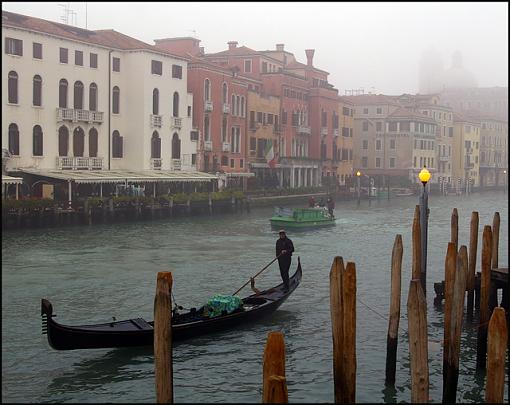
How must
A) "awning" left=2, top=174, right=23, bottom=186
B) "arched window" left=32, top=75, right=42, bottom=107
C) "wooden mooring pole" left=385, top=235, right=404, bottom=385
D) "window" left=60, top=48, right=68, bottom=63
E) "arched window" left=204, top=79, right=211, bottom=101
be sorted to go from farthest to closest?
"arched window" left=204, top=79, right=211, bottom=101, "window" left=60, top=48, right=68, bottom=63, "arched window" left=32, top=75, right=42, bottom=107, "awning" left=2, top=174, right=23, bottom=186, "wooden mooring pole" left=385, top=235, right=404, bottom=385

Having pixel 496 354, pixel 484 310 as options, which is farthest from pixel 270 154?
pixel 496 354

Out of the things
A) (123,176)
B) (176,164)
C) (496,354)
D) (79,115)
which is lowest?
(496,354)

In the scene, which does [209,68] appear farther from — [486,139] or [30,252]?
[486,139]

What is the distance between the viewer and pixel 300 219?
31844 millimetres

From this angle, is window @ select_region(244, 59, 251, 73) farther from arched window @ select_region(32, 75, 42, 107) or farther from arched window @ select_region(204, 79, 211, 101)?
arched window @ select_region(32, 75, 42, 107)

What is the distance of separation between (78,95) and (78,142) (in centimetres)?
224

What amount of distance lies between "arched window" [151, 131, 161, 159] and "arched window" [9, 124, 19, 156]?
8891 mm

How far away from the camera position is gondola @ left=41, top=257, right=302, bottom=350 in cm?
970

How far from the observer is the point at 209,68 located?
44594mm

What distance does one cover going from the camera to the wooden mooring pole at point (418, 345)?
7.33 meters

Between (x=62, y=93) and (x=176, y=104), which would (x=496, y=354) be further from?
(x=176, y=104)

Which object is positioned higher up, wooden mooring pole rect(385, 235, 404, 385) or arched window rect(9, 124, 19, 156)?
arched window rect(9, 124, 19, 156)

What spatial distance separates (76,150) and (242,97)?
16.4 metres

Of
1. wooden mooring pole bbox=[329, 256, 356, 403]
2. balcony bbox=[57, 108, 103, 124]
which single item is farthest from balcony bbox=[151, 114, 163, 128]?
wooden mooring pole bbox=[329, 256, 356, 403]
